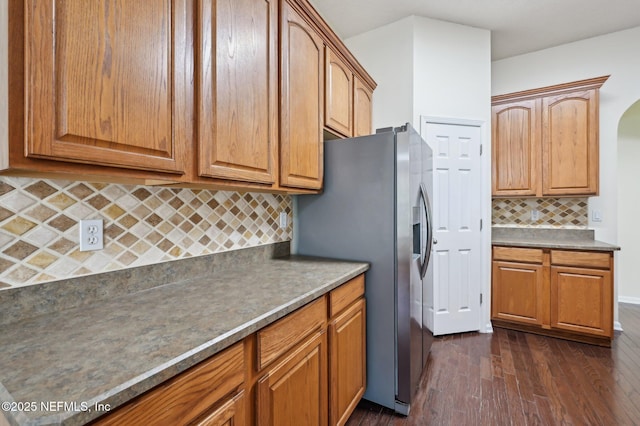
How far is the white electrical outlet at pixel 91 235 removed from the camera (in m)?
1.02

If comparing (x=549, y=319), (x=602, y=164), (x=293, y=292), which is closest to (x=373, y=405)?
(x=293, y=292)

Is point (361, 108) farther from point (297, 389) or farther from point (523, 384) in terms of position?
point (523, 384)

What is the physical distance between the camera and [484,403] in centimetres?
180

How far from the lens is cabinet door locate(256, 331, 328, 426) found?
0.97 meters

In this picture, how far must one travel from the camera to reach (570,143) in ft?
9.14

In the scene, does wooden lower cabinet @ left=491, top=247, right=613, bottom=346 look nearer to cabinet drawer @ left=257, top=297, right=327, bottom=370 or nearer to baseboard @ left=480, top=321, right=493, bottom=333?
baseboard @ left=480, top=321, right=493, bottom=333

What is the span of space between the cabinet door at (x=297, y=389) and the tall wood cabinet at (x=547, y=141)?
2.72 m

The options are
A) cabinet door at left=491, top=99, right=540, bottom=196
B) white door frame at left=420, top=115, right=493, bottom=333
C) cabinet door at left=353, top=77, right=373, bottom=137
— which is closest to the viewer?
cabinet door at left=353, top=77, right=373, bottom=137

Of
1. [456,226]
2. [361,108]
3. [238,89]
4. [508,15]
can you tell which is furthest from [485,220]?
[238,89]

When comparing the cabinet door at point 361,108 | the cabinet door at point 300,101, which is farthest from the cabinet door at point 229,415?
the cabinet door at point 361,108

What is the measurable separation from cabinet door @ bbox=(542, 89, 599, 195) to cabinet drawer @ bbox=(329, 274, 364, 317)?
2415mm

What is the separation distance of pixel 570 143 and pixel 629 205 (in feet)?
5.38

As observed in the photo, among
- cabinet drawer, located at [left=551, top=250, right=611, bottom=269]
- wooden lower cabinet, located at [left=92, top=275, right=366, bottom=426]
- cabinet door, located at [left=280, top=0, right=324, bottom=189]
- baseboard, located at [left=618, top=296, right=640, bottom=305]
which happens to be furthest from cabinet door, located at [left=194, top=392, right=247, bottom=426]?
baseboard, located at [left=618, top=296, right=640, bottom=305]

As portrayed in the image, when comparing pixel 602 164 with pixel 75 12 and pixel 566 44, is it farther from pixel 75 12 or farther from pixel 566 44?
pixel 75 12
